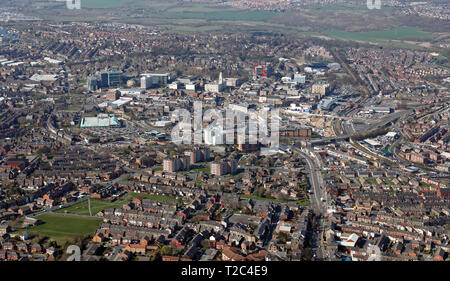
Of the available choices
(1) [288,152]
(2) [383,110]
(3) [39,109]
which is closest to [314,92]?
(2) [383,110]

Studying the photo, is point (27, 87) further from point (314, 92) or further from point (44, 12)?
point (44, 12)

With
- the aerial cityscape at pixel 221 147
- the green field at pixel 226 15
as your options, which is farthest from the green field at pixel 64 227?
the green field at pixel 226 15

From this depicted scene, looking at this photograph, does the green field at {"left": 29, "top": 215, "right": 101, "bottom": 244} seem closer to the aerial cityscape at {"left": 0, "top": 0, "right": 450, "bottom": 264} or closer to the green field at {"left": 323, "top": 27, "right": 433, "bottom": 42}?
the aerial cityscape at {"left": 0, "top": 0, "right": 450, "bottom": 264}
